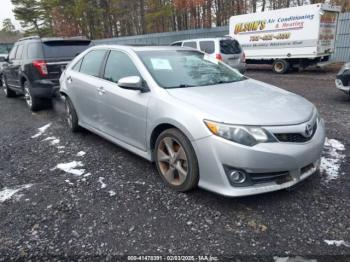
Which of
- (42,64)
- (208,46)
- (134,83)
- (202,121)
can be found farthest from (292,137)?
(208,46)

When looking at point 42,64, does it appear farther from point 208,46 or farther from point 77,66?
point 208,46

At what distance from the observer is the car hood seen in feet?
9.46

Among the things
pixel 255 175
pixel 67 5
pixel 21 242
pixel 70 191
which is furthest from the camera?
pixel 67 5

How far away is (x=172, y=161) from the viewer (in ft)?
10.9

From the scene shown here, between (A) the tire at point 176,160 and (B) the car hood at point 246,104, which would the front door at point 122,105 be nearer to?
(A) the tire at point 176,160

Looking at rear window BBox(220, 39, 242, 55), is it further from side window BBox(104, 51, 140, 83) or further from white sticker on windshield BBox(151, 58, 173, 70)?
white sticker on windshield BBox(151, 58, 173, 70)

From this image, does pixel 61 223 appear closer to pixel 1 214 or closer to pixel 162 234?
pixel 1 214

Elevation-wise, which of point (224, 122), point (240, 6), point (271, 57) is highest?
point (240, 6)

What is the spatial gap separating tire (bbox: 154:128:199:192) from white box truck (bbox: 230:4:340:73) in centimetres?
1201

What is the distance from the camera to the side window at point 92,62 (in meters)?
4.65

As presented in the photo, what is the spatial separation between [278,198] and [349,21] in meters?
15.1

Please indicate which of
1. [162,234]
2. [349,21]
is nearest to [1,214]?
[162,234]

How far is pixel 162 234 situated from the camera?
272 cm

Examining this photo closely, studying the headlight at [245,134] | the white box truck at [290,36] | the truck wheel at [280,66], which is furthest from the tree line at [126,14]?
the headlight at [245,134]
